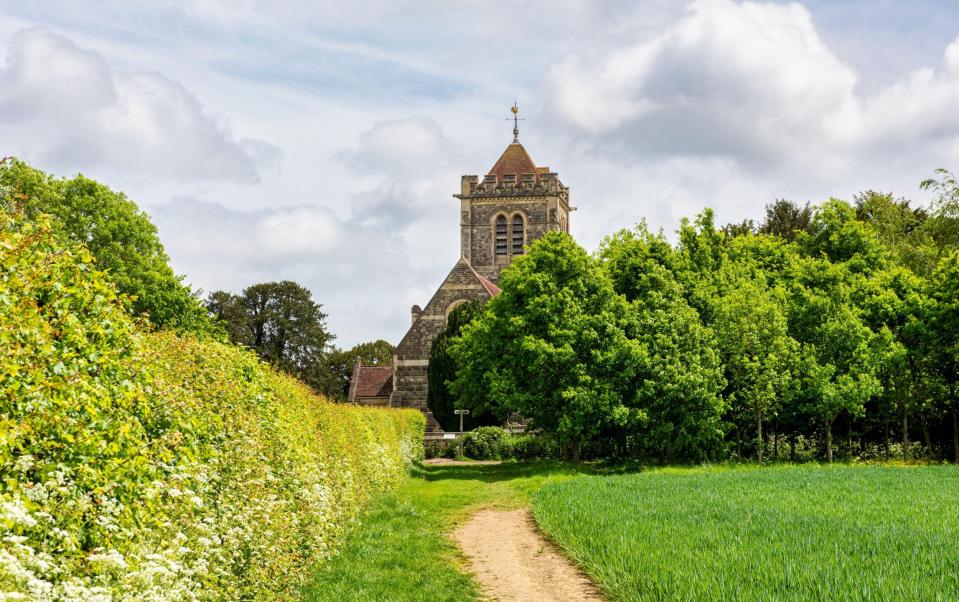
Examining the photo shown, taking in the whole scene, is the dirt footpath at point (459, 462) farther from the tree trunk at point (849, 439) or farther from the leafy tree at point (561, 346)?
the tree trunk at point (849, 439)

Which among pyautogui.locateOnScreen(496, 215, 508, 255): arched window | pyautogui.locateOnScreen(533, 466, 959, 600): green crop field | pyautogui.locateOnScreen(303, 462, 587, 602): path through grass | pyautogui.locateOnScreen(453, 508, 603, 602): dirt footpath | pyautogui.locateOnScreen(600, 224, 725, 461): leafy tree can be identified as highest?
pyautogui.locateOnScreen(496, 215, 508, 255): arched window

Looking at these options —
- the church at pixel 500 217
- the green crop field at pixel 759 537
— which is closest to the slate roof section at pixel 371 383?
the church at pixel 500 217

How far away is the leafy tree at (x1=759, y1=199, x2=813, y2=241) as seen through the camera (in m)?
49.9

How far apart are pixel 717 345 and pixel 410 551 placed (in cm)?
2275

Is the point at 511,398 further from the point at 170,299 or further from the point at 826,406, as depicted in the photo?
the point at 170,299

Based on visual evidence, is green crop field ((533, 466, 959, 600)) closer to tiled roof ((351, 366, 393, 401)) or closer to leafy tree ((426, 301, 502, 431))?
leafy tree ((426, 301, 502, 431))

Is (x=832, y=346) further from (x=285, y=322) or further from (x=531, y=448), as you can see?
(x=285, y=322)

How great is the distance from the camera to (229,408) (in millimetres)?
8766

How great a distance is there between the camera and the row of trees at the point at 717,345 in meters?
30.3

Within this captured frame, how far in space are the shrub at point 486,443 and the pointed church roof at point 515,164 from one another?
29.7 metres

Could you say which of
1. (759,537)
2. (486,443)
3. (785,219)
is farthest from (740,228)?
(759,537)

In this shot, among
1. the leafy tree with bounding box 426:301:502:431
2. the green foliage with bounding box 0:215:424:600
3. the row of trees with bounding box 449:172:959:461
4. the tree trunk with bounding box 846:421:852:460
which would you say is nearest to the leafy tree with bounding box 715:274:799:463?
the row of trees with bounding box 449:172:959:461

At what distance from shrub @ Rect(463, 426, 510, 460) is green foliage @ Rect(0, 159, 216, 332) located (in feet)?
50.2

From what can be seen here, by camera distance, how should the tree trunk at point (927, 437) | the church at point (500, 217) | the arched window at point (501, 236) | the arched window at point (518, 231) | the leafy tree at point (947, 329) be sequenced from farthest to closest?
the arched window at point (518, 231), the arched window at point (501, 236), the church at point (500, 217), the tree trunk at point (927, 437), the leafy tree at point (947, 329)
